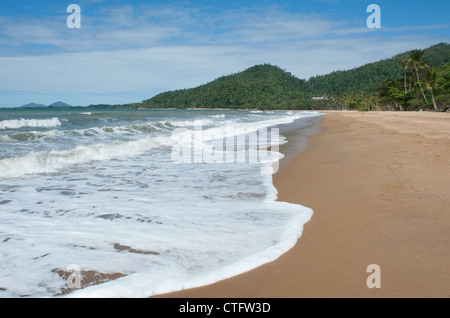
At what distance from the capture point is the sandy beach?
238 centimetres

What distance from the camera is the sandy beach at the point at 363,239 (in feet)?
7.81

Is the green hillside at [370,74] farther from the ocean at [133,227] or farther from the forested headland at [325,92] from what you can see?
the ocean at [133,227]

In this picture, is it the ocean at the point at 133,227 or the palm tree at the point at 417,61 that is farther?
the palm tree at the point at 417,61

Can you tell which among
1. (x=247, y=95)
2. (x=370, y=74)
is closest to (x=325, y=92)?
(x=370, y=74)

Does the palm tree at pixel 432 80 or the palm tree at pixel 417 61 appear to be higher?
the palm tree at pixel 417 61

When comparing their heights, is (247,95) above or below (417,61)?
above

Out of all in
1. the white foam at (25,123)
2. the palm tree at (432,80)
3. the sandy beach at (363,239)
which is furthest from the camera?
the palm tree at (432,80)

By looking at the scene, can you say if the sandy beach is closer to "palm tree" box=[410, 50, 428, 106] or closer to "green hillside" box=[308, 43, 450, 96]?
"palm tree" box=[410, 50, 428, 106]

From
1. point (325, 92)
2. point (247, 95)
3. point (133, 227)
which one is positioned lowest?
point (133, 227)

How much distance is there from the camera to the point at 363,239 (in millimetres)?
3158

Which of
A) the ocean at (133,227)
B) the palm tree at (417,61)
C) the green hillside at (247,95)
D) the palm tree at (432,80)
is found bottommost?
the ocean at (133,227)

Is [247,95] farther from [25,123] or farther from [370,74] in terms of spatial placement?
[25,123]

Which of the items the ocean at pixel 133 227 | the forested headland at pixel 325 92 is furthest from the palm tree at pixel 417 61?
the ocean at pixel 133 227
